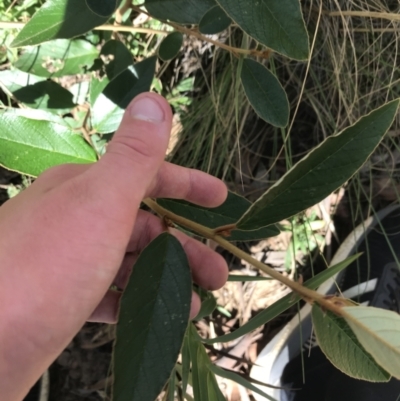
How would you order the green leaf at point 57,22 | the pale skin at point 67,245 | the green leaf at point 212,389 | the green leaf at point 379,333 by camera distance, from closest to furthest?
the green leaf at point 379,333 → the pale skin at point 67,245 → the green leaf at point 57,22 → the green leaf at point 212,389

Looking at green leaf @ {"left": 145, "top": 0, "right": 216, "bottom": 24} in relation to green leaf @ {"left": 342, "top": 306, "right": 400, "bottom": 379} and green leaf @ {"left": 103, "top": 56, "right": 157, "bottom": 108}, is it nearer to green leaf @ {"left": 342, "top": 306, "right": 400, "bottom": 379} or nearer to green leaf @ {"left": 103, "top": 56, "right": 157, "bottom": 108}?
green leaf @ {"left": 103, "top": 56, "right": 157, "bottom": 108}

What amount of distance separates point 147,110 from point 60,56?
0.45 m

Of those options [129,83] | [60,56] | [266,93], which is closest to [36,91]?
[60,56]

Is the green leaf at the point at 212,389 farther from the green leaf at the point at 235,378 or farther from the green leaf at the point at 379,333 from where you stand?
A: the green leaf at the point at 379,333

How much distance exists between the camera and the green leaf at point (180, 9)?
74cm

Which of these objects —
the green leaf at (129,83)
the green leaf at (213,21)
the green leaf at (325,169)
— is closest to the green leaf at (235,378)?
the green leaf at (325,169)

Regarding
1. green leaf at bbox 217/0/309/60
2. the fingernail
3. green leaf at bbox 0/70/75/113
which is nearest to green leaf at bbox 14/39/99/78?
green leaf at bbox 0/70/75/113

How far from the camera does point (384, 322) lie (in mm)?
431

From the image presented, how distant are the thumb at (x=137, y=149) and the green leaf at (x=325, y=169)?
141mm

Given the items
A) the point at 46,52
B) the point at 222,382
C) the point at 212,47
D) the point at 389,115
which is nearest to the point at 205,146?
the point at 212,47

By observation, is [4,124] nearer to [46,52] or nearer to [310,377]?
[46,52]

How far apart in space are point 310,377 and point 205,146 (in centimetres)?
76

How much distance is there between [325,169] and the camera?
506 mm

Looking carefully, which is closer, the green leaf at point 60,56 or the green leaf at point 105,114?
the green leaf at point 105,114
